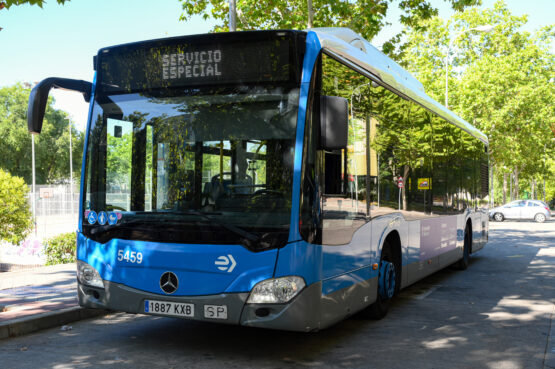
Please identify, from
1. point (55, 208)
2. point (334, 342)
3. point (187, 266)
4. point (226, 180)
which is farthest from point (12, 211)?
point (55, 208)

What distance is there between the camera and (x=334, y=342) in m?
6.20

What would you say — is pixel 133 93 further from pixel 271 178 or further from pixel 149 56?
pixel 271 178

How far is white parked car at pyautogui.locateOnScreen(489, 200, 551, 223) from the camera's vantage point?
1510 inches

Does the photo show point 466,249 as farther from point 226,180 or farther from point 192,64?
point 192,64

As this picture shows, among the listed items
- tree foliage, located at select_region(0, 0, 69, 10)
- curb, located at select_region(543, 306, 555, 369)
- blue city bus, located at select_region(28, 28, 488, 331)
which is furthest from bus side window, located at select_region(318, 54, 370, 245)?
tree foliage, located at select_region(0, 0, 69, 10)

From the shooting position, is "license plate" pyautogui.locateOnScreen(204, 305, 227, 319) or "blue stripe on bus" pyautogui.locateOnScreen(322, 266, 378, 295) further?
"blue stripe on bus" pyautogui.locateOnScreen(322, 266, 378, 295)

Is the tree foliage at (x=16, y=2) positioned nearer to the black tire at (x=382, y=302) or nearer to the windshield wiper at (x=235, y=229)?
the windshield wiper at (x=235, y=229)

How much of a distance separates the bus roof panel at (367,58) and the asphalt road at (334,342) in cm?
290

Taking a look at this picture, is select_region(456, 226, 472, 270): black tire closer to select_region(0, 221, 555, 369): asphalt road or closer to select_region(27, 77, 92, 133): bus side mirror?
select_region(0, 221, 555, 369): asphalt road

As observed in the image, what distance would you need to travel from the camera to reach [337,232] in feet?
18.4

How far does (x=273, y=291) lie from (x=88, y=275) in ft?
6.38

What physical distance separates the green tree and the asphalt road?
9.71 meters

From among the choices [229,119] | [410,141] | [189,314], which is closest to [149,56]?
[229,119]

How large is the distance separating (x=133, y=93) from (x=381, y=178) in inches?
119
